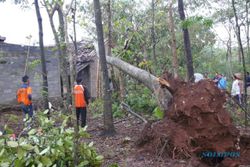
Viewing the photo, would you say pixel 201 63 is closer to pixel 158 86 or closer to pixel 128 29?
pixel 128 29

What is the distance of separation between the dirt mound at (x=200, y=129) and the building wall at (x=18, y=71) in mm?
11712

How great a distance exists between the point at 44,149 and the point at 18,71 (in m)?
13.6

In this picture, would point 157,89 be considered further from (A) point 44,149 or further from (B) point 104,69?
(A) point 44,149

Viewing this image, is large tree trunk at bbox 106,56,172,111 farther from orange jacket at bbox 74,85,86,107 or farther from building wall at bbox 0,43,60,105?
building wall at bbox 0,43,60,105

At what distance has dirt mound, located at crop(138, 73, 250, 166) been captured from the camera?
632cm

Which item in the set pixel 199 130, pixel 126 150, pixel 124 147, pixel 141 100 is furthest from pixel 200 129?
pixel 141 100

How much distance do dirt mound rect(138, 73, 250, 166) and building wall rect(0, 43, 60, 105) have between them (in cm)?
1171

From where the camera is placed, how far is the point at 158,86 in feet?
24.3

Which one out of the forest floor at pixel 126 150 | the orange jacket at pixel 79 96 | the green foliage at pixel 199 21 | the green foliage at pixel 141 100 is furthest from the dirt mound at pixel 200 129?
the green foliage at pixel 141 100

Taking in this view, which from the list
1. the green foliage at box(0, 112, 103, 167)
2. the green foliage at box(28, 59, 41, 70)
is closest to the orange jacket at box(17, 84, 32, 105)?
the green foliage at box(28, 59, 41, 70)

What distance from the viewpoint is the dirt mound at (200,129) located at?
6316 millimetres

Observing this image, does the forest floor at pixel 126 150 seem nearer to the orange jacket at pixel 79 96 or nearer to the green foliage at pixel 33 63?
the orange jacket at pixel 79 96

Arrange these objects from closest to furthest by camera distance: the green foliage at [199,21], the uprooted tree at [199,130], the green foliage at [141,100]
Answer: the uprooted tree at [199,130], the green foliage at [199,21], the green foliage at [141,100]

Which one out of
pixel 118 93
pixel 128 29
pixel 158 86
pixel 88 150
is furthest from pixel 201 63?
pixel 88 150
